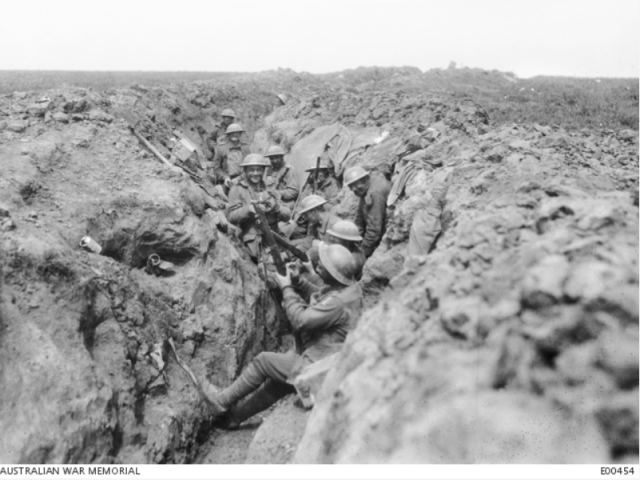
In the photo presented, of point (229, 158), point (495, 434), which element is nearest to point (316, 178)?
point (229, 158)

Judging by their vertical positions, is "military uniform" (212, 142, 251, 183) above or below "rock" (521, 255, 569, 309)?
below

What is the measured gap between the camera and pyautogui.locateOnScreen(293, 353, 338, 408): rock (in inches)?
148

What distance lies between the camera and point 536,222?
116 inches

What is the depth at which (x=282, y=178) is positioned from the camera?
30.4 feet

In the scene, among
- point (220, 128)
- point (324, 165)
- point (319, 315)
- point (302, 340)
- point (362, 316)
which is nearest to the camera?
point (362, 316)

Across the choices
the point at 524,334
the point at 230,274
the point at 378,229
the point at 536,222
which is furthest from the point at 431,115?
the point at 524,334

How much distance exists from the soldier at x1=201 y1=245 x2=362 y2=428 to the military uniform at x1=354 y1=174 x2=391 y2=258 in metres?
1.95

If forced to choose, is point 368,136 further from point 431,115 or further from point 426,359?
point 426,359

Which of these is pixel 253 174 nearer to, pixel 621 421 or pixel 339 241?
pixel 339 241

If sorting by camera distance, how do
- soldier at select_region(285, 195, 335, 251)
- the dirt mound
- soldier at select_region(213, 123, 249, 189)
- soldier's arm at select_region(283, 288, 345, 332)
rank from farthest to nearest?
soldier at select_region(213, 123, 249, 189) → soldier at select_region(285, 195, 335, 251) → soldier's arm at select_region(283, 288, 345, 332) → the dirt mound

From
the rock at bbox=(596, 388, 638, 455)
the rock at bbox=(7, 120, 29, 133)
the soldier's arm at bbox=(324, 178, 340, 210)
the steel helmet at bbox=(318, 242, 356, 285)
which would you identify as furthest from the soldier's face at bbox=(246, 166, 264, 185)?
the rock at bbox=(596, 388, 638, 455)

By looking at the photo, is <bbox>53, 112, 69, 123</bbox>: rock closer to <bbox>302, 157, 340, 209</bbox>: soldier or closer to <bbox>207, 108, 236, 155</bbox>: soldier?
<bbox>302, 157, 340, 209</bbox>: soldier

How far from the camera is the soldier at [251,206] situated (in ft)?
23.3

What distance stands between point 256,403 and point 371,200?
9.64 ft
